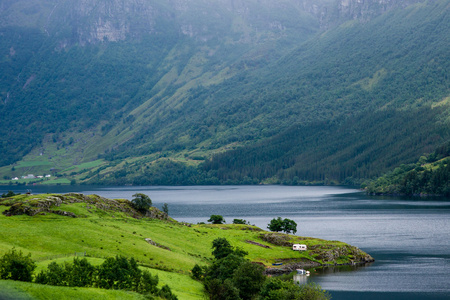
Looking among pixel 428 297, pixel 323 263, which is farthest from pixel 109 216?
pixel 428 297

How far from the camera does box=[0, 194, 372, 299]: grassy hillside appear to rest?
7119cm

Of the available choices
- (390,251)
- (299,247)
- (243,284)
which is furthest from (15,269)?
(390,251)

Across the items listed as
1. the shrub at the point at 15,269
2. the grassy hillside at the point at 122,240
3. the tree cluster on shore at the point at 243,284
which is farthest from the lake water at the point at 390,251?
the shrub at the point at 15,269

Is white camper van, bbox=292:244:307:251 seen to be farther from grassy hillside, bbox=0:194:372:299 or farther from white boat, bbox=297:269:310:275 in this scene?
white boat, bbox=297:269:310:275

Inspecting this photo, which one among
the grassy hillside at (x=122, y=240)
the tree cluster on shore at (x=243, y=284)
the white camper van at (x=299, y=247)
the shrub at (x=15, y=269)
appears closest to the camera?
the shrub at (x=15, y=269)

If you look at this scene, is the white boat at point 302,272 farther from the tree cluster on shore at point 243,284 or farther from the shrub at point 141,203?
the shrub at point 141,203

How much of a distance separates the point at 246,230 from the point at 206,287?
5373 centimetres

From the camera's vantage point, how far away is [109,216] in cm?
10225

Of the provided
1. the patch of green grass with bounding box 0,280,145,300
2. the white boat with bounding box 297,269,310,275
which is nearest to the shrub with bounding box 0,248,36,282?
the patch of green grass with bounding box 0,280,145,300

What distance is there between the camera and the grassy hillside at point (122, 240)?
234 feet

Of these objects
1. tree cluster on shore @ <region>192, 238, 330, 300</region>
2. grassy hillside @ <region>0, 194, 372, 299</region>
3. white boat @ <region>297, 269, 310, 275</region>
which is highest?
grassy hillside @ <region>0, 194, 372, 299</region>

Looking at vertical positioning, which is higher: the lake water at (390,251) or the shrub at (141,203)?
the shrub at (141,203)

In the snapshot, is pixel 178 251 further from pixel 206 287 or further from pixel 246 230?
pixel 246 230

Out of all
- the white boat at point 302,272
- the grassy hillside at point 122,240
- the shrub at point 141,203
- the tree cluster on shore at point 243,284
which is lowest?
the white boat at point 302,272
